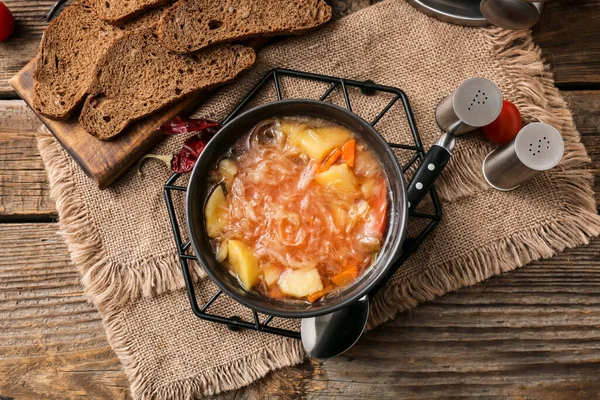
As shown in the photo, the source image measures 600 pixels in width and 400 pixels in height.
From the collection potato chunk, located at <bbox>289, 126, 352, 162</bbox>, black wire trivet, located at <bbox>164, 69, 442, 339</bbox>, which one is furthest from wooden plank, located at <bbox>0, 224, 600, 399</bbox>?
potato chunk, located at <bbox>289, 126, 352, 162</bbox>

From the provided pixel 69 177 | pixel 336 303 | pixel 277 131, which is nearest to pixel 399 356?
pixel 336 303

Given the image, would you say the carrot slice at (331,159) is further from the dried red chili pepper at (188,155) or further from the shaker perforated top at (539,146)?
the shaker perforated top at (539,146)

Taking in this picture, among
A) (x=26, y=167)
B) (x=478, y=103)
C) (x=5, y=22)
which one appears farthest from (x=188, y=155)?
(x=478, y=103)

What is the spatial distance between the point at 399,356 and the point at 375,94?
3.84 feet

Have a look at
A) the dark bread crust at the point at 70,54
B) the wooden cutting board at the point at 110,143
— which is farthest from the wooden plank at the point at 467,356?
the dark bread crust at the point at 70,54

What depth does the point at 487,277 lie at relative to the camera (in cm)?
231

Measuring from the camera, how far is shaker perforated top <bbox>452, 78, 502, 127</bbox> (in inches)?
83.9

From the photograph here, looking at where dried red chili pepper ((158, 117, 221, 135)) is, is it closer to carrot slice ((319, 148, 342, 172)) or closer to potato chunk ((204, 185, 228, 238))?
potato chunk ((204, 185, 228, 238))

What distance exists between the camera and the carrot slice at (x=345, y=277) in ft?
6.36

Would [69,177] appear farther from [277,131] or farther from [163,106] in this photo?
[277,131]

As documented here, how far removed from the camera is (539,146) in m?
2.12

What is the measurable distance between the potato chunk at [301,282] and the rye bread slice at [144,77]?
3.02ft

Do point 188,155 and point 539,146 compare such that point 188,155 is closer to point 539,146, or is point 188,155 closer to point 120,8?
point 120,8

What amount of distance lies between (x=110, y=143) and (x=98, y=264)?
0.53 meters
